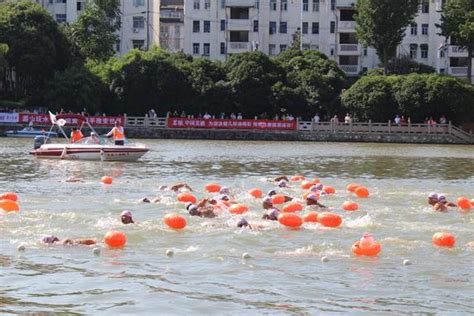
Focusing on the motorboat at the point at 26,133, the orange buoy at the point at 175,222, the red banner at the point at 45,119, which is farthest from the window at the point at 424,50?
the orange buoy at the point at 175,222

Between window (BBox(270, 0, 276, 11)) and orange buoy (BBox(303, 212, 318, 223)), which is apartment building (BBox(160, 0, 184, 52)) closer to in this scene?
window (BBox(270, 0, 276, 11))

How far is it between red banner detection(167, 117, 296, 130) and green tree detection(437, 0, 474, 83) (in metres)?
20.7

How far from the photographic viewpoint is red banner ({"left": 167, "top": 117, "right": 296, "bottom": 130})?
2640 inches

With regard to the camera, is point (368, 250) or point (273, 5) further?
point (273, 5)

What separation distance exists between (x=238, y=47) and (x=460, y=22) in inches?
975

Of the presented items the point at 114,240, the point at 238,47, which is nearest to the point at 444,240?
the point at 114,240

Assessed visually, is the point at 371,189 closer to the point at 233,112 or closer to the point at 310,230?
→ the point at 310,230

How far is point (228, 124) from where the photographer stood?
6719cm

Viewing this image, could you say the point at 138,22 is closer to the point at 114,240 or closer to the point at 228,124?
the point at 228,124

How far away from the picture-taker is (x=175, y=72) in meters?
71.8

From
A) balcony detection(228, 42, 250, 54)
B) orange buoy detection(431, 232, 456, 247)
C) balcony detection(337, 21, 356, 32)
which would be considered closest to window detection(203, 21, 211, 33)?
balcony detection(228, 42, 250, 54)

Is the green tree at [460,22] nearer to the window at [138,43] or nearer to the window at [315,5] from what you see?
the window at [315,5]

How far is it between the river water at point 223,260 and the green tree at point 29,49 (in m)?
45.7

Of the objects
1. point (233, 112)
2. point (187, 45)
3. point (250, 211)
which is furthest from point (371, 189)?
point (187, 45)
